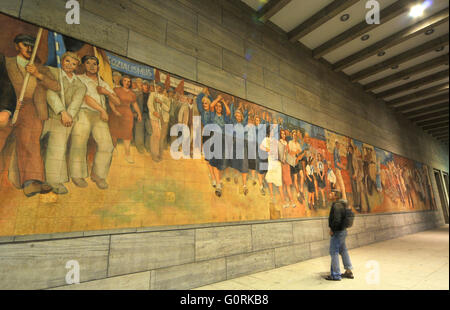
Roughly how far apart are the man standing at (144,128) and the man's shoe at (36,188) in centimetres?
121

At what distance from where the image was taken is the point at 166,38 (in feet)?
14.2

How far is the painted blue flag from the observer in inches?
126

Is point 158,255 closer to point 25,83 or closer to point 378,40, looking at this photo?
point 25,83

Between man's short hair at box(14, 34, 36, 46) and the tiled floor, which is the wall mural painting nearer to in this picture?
man's short hair at box(14, 34, 36, 46)

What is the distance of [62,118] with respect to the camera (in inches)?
122

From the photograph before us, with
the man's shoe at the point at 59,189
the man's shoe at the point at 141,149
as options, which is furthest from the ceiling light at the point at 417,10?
the man's shoe at the point at 59,189

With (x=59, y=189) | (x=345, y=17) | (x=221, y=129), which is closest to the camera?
(x=59, y=189)

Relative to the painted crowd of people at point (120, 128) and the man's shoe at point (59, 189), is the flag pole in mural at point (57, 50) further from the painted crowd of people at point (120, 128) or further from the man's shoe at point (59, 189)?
the man's shoe at point (59, 189)

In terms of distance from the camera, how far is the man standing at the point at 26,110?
276 centimetres

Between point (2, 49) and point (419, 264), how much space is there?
7604mm

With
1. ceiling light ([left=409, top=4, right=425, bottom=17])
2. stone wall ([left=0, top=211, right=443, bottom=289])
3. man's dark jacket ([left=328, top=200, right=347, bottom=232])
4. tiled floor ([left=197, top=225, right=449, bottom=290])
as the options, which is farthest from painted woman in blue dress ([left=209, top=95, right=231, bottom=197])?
ceiling light ([left=409, top=4, right=425, bottom=17])

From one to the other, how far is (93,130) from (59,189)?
87 centimetres

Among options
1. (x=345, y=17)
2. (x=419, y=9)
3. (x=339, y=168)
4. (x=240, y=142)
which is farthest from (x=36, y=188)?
(x=419, y=9)
